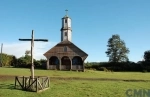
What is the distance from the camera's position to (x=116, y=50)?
283 feet

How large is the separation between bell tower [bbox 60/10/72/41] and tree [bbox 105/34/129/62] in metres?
31.6

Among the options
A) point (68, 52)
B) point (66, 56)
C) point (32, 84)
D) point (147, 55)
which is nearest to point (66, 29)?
point (68, 52)

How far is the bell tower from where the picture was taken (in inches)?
2303

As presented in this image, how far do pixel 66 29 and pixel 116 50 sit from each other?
33.0m

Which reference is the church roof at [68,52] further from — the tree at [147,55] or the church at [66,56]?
the tree at [147,55]

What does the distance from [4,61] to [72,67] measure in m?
29.1

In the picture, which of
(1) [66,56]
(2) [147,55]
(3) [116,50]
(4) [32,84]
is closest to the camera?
(4) [32,84]

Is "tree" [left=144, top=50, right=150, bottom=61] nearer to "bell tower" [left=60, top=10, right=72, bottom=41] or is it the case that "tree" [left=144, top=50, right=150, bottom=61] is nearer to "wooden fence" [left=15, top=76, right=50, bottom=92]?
"bell tower" [left=60, top=10, right=72, bottom=41]

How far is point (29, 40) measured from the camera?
23.1 meters

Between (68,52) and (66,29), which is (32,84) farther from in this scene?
(66,29)

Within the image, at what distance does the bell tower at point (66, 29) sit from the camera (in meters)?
58.5

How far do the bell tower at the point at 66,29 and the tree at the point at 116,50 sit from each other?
104 feet

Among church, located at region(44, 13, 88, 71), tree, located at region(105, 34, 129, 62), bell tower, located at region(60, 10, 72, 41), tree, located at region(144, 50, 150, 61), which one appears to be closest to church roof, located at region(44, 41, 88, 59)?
church, located at region(44, 13, 88, 71)

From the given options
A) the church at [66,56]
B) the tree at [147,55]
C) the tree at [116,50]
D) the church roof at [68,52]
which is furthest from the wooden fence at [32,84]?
the tree at [116,50]
